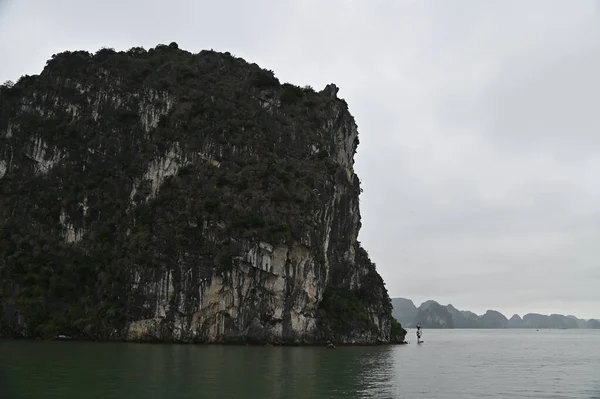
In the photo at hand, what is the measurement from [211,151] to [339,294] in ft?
90.1

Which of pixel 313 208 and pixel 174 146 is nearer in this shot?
pixel 313 208

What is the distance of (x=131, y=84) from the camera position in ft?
275

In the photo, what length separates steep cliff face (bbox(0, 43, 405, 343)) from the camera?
194 feet

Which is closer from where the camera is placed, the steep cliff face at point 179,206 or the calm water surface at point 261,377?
the calm water surface at point 261,377

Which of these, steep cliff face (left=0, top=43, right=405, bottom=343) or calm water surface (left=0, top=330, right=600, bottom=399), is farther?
steep cliff face (left=0, top=43, right=405, bottom=343)

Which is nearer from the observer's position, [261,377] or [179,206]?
[261,377]

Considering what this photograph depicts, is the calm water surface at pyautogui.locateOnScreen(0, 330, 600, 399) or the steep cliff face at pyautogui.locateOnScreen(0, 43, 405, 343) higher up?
the steep cliff face at pyautogui.locateOnScreen(0, 43, 405, 343)

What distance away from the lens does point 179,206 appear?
65.2m

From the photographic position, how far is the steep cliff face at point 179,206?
59.2 meters

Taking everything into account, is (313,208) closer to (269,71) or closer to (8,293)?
(269,71)

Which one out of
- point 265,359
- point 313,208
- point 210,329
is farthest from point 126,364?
point 313,208

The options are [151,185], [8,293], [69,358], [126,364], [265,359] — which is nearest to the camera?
[126,364]

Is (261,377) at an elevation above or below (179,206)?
below

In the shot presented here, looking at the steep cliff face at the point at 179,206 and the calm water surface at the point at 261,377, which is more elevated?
the steep cliff face at the point at 179,206
